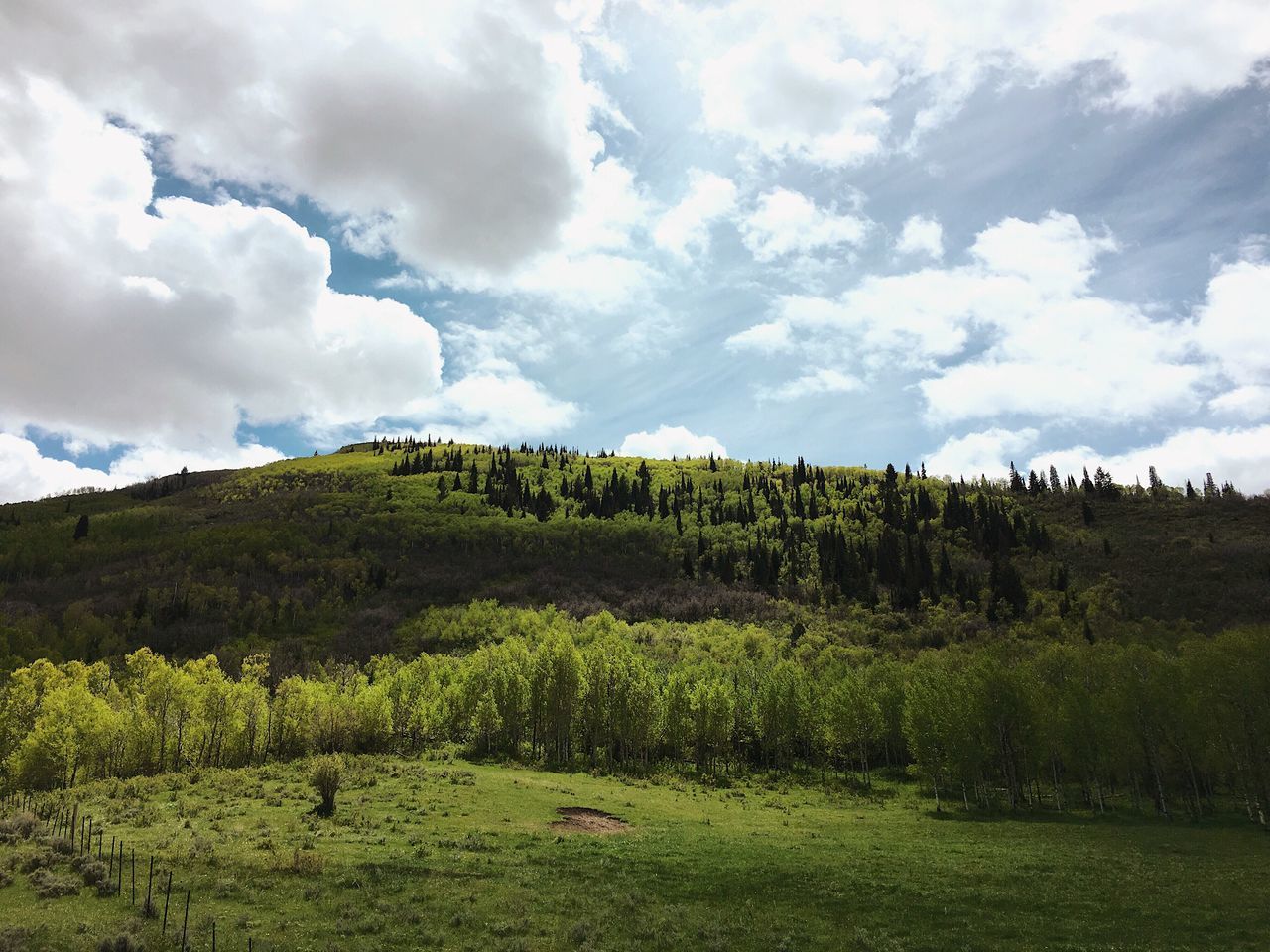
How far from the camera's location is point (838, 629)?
14900cm

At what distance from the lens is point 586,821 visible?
164 ft

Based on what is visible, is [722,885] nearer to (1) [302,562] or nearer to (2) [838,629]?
(2) [838,629]

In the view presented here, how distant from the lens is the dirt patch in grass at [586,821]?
1853 inches

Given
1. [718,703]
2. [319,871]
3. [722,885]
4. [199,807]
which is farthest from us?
[718,703]

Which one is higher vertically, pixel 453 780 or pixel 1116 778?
pixel 453 780

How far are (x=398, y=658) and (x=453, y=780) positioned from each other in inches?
3267

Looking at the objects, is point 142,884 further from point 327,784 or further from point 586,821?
point 586,821

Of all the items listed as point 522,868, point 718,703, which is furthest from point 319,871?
point 718,703

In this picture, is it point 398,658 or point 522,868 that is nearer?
point 522,868

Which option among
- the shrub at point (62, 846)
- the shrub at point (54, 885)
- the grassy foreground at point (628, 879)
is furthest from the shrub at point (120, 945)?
the shrub at point (62, 846)

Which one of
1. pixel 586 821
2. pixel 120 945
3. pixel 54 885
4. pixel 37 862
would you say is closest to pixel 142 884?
pixel 54 885

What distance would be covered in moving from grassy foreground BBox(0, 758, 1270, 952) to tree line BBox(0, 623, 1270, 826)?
960cm

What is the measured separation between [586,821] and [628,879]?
60.5 feet

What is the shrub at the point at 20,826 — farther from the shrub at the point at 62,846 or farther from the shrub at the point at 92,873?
the shrub at the point at 92,873
